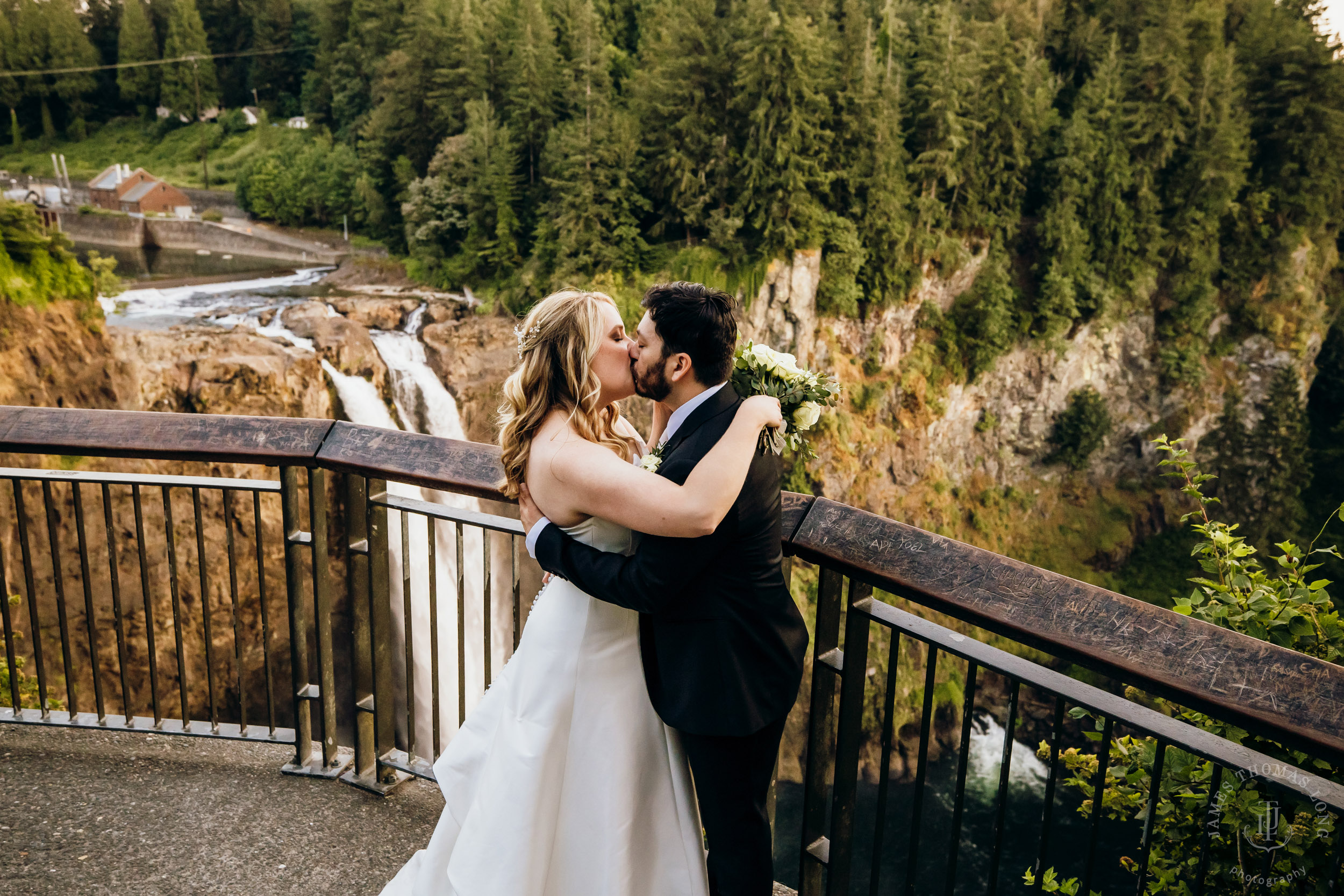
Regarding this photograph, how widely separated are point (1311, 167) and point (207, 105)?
42.3 metres

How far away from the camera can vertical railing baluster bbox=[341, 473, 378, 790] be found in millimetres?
2678

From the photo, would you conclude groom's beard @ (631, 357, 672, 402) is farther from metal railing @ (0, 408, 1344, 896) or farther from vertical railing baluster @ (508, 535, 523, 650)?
vertical railing baluster @ (508, 535, 523, 650)

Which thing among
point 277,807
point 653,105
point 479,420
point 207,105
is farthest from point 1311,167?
point 207,105

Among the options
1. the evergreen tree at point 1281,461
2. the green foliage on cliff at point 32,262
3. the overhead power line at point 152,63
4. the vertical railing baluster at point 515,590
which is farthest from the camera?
the overhead power line at point 152,63

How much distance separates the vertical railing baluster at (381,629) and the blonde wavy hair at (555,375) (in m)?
0.78

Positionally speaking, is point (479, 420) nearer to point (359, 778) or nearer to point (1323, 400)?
point (359, 778)

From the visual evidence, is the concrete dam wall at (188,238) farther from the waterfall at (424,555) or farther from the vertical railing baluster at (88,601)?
the vertical railing baluster at (88,601)

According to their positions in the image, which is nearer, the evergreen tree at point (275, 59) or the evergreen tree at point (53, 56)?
the evergreen tree at point (53, 56)

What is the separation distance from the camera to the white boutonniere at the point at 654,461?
1845 millimetres

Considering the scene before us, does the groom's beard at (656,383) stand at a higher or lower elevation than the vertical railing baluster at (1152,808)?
higher

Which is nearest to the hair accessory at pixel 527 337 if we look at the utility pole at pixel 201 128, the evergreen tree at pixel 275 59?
the utility pole at pixel 201 128

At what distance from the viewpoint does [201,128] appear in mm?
37531

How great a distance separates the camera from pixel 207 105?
128ft

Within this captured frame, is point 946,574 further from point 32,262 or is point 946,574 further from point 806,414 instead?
point 32,262
